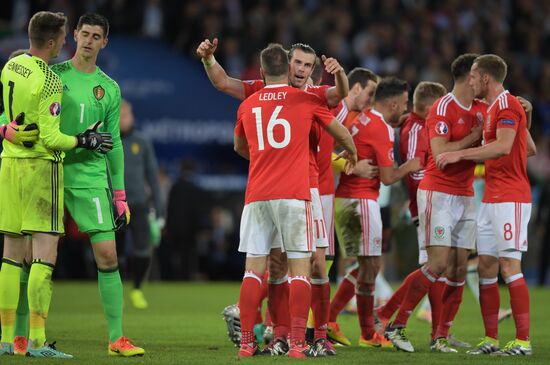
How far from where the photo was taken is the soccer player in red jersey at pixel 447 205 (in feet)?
31.6

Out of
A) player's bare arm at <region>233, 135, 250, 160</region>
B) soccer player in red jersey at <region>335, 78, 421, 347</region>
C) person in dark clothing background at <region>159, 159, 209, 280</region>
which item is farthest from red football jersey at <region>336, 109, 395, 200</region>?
person in dark clothing background at <region>159, 159, 209, 280</region>

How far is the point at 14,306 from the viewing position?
8586mm

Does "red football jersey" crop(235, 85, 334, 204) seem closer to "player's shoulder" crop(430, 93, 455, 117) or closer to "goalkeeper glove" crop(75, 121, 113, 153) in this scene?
"goalkeeper glove" crop(75, 121, 113, 153)

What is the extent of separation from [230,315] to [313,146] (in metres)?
1.77

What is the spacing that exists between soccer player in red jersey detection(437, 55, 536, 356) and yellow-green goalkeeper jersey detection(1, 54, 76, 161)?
11.0ft

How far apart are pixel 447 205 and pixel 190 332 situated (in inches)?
125

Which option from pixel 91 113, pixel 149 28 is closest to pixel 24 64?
pixel 91 113

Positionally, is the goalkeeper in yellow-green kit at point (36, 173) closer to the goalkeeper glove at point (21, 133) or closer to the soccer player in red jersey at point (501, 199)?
the goalkeeper glove at point (21, 133)

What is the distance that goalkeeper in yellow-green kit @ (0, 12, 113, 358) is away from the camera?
A: 8328 mm

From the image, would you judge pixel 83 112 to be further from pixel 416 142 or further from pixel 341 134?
pixel 416 142

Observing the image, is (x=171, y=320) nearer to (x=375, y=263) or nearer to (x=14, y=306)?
(x=375, y=263)

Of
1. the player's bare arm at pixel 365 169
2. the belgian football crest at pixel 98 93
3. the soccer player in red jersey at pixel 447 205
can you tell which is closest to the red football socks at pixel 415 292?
the soccer player in red jersey at pixel 447 205

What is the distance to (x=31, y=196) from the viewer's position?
8.45m

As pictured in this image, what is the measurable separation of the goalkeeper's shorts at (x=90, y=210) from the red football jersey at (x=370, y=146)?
2.63 m
